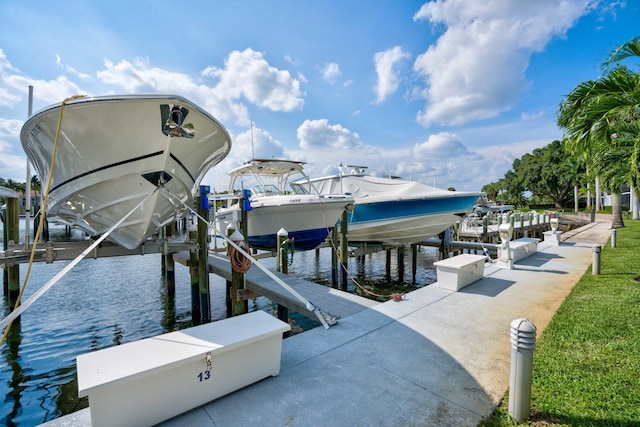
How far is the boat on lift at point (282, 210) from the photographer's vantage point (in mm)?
10633

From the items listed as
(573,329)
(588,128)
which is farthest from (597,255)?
(573,329)

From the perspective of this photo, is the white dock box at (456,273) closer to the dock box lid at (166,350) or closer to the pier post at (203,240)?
the dock box lid at (166,350)

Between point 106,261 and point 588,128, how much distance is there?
23.3 metres

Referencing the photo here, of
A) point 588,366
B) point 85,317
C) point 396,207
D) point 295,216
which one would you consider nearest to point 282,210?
point 295,216

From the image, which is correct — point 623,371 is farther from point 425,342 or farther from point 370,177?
point 370,177

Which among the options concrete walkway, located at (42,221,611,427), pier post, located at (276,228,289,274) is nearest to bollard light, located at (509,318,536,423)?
concrete walkway, located at (42,221,611,427)

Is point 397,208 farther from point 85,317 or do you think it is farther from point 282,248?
point 85,317

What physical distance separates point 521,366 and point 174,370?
2880 mm

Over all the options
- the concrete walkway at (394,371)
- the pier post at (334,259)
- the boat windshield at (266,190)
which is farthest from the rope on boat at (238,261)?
the boat windshield at (266,190)

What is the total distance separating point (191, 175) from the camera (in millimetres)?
6477

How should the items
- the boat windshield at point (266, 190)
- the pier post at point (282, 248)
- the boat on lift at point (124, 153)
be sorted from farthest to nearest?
1. the boat windshield at point (266, 190)
2. the pier post at point (282, 248)
3. the boat on lift at point (124, 153)

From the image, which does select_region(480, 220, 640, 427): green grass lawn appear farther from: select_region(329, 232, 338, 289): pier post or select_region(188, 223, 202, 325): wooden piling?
select_region(188, 223, 202, 325): wooden piling

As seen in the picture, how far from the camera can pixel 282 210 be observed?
35.1 feet

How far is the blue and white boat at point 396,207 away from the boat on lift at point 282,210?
4.51 ft
